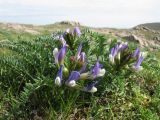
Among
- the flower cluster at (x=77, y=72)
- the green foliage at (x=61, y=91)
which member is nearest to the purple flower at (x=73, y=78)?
the flower cluster at (x=77, y=72)

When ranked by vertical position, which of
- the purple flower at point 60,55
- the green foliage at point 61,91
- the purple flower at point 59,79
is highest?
the purple flower at point 60,55

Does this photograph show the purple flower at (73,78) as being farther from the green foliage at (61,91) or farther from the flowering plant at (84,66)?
the green foliage at (61,91)

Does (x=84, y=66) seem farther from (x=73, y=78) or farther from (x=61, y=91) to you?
(x=61, y=91)

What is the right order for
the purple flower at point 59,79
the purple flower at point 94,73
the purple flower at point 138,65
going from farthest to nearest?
the purple flower at point 138,65, the purple flower at point 94,73, the purple flower at point 59,79

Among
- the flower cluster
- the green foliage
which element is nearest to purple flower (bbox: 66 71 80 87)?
the flower cluster

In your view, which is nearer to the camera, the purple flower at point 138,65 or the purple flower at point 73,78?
the purple flower at point 73,78

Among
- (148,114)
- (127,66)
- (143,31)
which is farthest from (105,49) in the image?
(143,31)

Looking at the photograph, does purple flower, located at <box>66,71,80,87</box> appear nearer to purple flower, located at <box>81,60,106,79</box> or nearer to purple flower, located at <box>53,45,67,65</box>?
purple flower, located at <box>81,60,106,79</box>

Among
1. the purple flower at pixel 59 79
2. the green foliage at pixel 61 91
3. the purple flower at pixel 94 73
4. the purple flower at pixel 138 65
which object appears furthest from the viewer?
the purple flower at pixel 138 65
